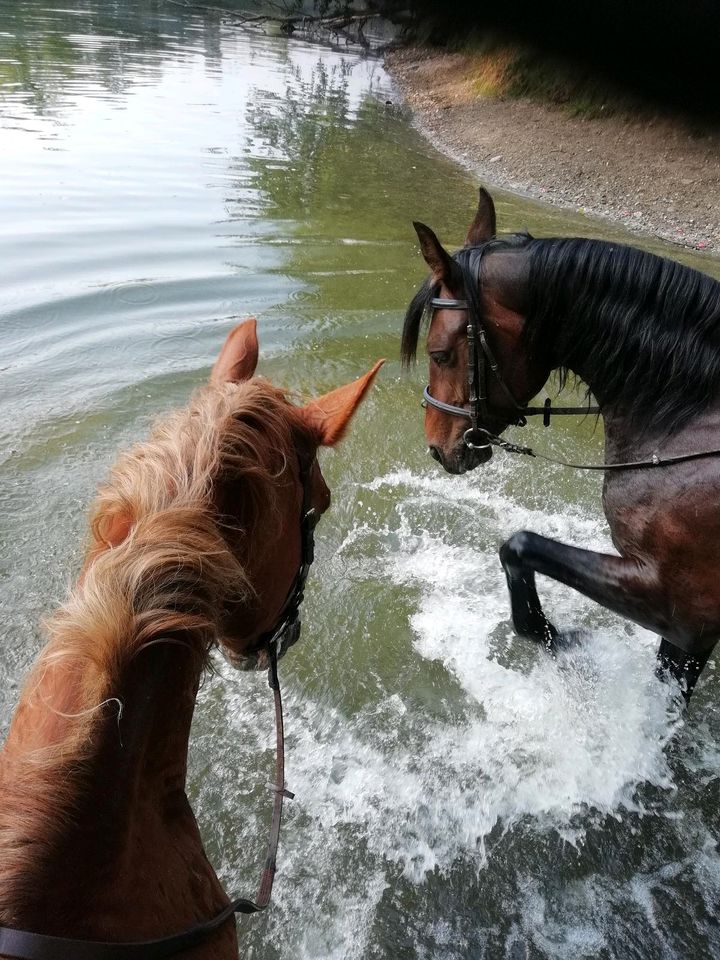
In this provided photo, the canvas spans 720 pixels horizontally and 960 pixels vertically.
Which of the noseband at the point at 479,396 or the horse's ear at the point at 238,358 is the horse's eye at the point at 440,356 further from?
the horse's ear at the point at 238,358

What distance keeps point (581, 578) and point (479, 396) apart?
948 millimetres

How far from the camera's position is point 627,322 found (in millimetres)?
2553

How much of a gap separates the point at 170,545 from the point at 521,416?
2.24 meters

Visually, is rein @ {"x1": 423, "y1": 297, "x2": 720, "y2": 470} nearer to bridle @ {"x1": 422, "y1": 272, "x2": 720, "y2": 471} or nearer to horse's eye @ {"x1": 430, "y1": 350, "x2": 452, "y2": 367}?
bridle @ {"x1": 422, "y1": 272, "x2": 720, "y2": 471}

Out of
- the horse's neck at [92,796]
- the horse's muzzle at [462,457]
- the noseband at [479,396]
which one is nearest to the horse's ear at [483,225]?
the noseband at [479,396]

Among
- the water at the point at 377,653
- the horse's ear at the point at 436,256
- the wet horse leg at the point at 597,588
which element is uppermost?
the horse's ear at the point at 436,256

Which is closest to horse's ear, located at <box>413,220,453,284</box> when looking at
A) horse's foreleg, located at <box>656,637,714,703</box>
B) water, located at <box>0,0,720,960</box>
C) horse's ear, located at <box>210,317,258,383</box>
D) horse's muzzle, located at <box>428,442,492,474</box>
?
horse's muzzle, located at <box>428,442,492,474</box>

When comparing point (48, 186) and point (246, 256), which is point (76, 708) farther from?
point (48, 186)

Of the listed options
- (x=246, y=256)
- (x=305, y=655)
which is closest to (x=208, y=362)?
(x=246, y=256)

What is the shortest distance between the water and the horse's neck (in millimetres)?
1560

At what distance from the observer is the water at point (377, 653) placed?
2520 millimetres

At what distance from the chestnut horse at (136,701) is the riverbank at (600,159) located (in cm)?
1051

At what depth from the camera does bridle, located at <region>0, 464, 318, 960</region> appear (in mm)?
935

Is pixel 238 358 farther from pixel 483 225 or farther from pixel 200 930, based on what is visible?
pixel 483 225
